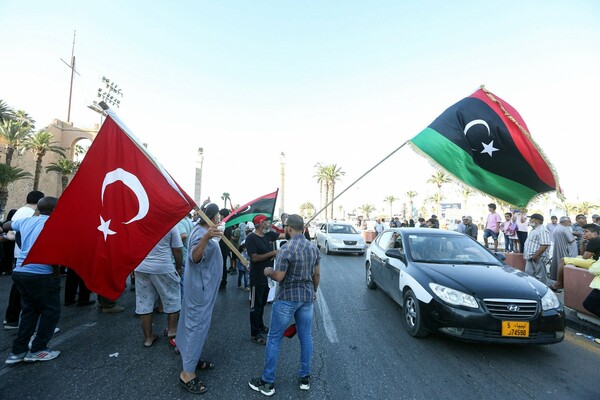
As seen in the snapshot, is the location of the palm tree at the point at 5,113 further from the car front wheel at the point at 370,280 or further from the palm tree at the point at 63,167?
the car front wheel at the point at 370,280

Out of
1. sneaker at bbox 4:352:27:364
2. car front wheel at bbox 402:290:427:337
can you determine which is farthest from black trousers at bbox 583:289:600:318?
sneaker at bbox 4:352:27:364

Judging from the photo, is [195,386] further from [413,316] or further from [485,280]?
[485,280]

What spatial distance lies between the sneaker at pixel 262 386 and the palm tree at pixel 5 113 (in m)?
35.1

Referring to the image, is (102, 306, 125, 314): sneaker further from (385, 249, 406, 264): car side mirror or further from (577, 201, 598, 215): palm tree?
(577, 201, 598, 215): palm tree

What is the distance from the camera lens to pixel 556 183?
360 cm

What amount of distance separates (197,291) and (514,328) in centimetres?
368

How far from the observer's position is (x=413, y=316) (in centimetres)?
431

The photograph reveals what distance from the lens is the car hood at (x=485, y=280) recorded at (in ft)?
12.0

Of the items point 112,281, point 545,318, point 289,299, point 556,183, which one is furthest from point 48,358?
point 556,183

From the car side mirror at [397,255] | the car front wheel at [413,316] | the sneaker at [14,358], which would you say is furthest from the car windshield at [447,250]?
the sneaker at [14,358]

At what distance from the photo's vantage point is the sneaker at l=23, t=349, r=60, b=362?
3381 millimetres

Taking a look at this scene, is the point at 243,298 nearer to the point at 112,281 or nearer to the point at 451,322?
the point at 112,281

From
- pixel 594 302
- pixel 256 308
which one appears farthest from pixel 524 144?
pixel 256 308

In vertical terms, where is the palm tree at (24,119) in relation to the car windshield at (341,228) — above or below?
above
